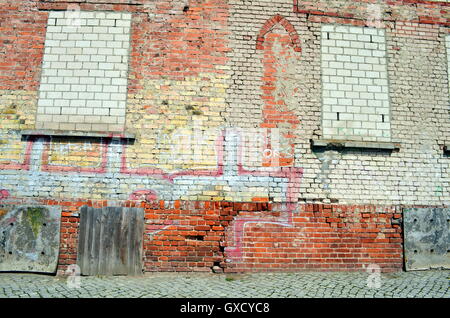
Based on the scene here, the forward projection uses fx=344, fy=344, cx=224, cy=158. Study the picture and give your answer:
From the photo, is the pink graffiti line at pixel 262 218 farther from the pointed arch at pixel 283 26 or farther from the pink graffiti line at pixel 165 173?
the pointed arch at pixel 283 26

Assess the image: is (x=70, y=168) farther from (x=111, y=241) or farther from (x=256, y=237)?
(x=256, y=237)

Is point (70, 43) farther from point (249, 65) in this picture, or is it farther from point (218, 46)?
point (249, 65)

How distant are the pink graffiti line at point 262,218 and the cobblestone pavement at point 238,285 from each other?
0.43 metres

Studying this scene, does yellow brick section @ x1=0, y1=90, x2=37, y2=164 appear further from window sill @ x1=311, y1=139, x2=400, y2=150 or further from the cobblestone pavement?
window sill @ x1=311, y1=139, x2=400, y2=150

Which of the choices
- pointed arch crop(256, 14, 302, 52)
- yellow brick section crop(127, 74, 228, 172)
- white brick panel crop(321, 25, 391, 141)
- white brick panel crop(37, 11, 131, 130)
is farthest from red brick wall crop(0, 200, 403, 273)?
pointed arch crop(256, 14, 302, 52)

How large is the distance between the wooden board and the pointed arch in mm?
3600

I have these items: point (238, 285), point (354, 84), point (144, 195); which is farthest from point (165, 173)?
point (354, 84)

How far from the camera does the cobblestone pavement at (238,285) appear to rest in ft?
14.9

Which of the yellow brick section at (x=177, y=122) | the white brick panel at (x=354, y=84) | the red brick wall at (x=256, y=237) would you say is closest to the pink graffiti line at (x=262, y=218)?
the red brick wall at (x=256, y=237)

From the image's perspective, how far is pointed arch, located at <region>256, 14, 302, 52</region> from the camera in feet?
20.1

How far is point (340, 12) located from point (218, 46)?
2350mm

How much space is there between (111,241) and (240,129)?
9.10ft

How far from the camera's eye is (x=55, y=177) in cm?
559
